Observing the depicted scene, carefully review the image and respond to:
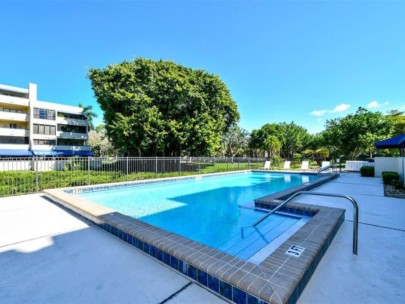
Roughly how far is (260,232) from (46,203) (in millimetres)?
6686

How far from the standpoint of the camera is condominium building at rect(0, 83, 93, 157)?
2711cm

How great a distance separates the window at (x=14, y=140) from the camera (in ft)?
87.4

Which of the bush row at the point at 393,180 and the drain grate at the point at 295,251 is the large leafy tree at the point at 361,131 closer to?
the bush row at the point at 393,180

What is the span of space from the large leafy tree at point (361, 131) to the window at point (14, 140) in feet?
133

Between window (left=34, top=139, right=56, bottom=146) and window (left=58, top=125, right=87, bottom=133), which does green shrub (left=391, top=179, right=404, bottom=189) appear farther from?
window (left=58, top=125, right=87, bottom=133)

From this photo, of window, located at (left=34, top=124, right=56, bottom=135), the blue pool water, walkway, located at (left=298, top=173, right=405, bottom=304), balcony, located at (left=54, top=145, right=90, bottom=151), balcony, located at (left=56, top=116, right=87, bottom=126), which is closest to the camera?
walkway, located at (left=298, top=173, right=405, bottom=304)

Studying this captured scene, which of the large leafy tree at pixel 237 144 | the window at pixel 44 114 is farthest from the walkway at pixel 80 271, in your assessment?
Result: the large leafy tree at pixel 237 144

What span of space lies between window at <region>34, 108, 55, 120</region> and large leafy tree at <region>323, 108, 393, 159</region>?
38.8m

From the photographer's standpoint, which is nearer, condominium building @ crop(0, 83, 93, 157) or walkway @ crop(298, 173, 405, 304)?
walkway @ crop(298, 173, 405, 304)

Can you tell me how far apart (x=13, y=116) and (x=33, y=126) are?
244cm

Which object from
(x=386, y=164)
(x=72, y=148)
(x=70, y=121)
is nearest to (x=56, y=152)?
(x=72, y=148)

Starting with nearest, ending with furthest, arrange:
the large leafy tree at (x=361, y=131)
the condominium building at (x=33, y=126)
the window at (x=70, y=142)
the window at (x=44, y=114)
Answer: the large leafy tree at (x=361, y=131), the condominium building at (x=33, y=126), the window at (x=44, y=114), the window at (x=70, y=142)

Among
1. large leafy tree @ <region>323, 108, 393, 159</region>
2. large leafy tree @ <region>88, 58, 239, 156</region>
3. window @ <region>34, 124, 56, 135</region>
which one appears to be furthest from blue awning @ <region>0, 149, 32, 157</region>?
large leafy tree @ <region>323, 108, 393, 159</region>

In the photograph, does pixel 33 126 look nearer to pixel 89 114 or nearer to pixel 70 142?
pixel 70 142
